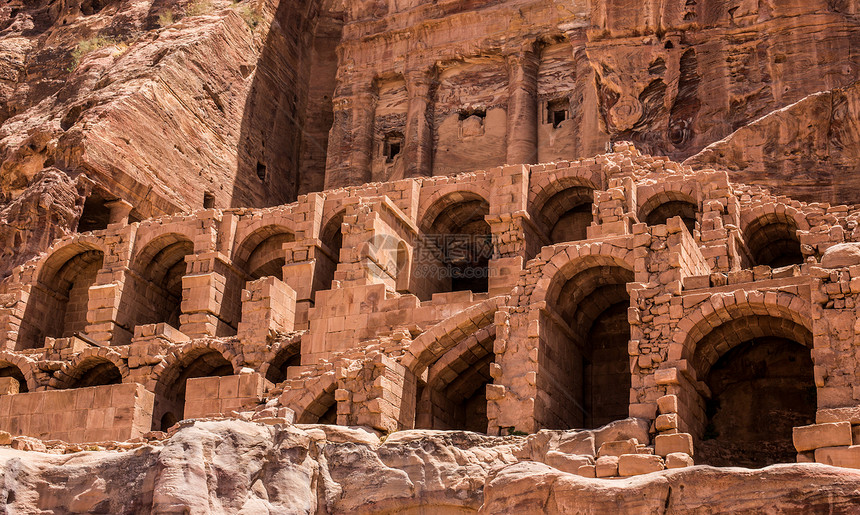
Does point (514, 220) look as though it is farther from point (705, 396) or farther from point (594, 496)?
point (594, 496)

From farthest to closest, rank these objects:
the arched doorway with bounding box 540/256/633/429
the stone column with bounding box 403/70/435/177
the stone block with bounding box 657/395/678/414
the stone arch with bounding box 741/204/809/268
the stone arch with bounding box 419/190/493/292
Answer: the stone column with bounding box 403/70/435/177
the stone arch with bounding box 419/190/493/292
the stone arch with bounding box 741/204/809/268
the arched doorway with bounding box 540/256/633/429
the stone block with bounding box 657/395/678/414

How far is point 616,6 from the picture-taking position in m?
37.2

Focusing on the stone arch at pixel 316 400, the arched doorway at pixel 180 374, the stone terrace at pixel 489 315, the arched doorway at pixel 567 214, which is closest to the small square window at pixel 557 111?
the stone terrace at pixel 489 315

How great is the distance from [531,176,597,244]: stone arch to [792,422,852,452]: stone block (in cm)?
1453

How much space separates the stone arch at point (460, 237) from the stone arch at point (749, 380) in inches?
483

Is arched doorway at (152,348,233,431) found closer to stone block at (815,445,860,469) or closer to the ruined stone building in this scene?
the ruined stone building

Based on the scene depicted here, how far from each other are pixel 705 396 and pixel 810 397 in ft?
7.13

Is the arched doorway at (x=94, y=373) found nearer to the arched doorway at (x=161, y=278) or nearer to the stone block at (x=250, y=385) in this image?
the arched doorway at (x=161, y=278)

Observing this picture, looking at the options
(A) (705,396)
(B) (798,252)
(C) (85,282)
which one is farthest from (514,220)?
(C) (85,282)

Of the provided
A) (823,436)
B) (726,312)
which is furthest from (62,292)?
(823,436)

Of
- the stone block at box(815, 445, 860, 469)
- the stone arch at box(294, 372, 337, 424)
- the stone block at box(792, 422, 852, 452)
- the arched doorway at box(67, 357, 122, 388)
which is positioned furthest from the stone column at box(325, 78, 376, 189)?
the stone block at box(815, 445, 860, 469)

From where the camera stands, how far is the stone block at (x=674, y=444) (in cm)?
2077

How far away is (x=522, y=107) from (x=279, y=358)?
15600mm

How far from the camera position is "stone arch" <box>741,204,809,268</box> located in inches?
1120
